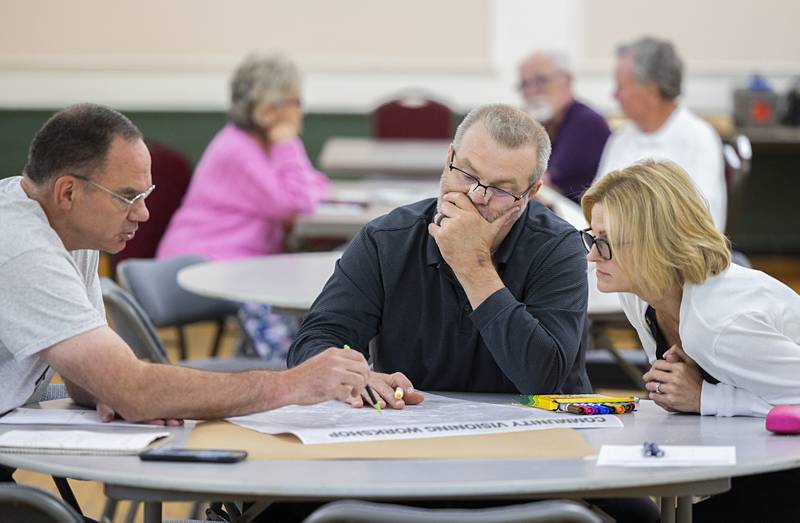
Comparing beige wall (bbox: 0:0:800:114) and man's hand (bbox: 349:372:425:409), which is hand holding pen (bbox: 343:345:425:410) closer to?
man's hand (bbox: 349:372:425:409)

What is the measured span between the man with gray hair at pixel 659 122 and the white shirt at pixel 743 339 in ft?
9.43

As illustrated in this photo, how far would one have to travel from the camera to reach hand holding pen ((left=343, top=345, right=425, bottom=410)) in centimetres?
237

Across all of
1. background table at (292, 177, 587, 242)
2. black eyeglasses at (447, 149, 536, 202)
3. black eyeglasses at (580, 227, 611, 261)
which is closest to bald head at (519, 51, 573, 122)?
background table at (292, 177, 587, 242)

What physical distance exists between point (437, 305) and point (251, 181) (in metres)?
2.99

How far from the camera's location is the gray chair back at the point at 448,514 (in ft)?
5.38

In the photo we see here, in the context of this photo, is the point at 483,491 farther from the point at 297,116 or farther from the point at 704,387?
the point at 297,116

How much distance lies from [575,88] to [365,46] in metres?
1.50

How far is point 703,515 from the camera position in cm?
243

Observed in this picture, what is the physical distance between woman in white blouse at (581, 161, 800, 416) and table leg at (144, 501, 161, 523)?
0.95 meters

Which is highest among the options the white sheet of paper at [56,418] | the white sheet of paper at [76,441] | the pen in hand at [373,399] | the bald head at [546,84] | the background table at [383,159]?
the white sheet of paper at [76,441]

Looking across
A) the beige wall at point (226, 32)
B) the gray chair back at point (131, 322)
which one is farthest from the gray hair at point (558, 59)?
the gray chair back at point (131, 322)

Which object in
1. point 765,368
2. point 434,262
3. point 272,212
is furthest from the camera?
point 272,212

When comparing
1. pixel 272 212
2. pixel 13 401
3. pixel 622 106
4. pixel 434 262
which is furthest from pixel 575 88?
pixel 13 401

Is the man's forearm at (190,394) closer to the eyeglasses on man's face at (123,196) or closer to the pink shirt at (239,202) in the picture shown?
the eyeglasses on man's face at (123,196)
